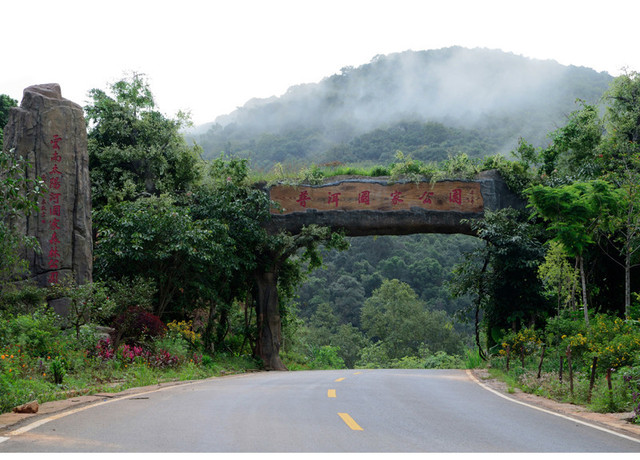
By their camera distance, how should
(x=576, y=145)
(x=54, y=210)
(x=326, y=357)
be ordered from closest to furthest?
1. (x=54, y=210)
2. (x=576, y=145)
3. (x=326, y=357)

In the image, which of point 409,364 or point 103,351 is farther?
point 409,364

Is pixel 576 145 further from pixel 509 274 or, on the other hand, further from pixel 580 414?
pixel 580 414

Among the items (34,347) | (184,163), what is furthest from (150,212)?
(34,347)

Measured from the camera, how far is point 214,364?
19828 mm

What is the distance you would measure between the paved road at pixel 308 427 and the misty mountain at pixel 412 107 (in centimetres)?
5900

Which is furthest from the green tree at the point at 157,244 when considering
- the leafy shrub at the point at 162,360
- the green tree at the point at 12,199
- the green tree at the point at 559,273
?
the green tree at the point at 559,273

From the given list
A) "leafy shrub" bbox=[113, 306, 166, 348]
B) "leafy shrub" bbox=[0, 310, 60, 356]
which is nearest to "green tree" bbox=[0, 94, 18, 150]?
"leafy shrub" bbox=[113, 306, 166, 348]

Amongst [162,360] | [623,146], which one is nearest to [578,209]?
[623,146]

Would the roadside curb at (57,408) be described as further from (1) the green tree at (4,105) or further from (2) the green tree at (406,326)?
(2) the green tree at (406,326)

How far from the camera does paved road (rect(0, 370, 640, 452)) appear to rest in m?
6.20

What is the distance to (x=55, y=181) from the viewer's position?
16766 millimetres

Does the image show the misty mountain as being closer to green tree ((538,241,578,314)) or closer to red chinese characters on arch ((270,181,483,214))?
red chinese characters on arch ((270,181,483,214))

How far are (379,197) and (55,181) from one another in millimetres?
10905

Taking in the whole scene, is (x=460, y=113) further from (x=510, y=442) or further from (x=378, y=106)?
(x=510, y=442)
